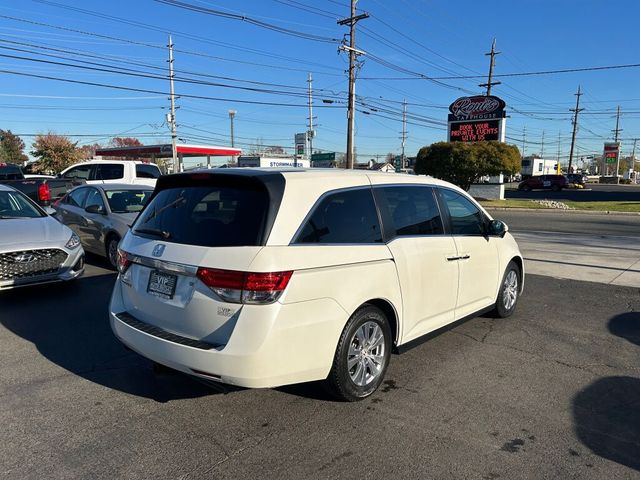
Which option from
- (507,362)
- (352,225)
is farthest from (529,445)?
(352,225)

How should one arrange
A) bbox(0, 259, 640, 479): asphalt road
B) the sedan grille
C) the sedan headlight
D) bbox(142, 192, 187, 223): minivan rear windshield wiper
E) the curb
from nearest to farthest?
bbox(0, 259, 640, 479): asphalt road, bbox(142, 192, 187, 223): minivan rear windshield wiper, the sedan grille, the sedan headlight, the curb

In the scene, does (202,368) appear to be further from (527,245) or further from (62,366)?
(527,245)

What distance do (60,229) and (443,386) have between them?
580 cm

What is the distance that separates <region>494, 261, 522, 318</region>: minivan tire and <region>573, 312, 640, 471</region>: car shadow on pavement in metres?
1.59

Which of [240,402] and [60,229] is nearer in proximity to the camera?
[240,402]

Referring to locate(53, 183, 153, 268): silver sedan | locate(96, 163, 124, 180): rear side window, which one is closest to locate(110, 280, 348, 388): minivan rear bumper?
locate(53, 183, 153, 268): silver sedan

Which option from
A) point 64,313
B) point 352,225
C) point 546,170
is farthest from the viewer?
point 546,170

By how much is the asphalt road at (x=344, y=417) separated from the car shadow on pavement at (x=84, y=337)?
2 cm

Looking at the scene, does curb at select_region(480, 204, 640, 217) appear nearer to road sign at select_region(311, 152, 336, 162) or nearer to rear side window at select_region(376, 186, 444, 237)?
rear side window at select_region(376, 186, 444, 237)

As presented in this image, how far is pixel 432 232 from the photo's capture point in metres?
4.53

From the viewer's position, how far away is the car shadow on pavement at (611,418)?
3162mm

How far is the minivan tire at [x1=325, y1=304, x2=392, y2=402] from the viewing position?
3.54 metres

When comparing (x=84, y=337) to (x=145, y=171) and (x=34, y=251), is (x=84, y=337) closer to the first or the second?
(x=34, y=251)

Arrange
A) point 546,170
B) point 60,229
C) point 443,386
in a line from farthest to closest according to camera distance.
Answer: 1. point 546,170
2. point 60,229
3. point 443,386
